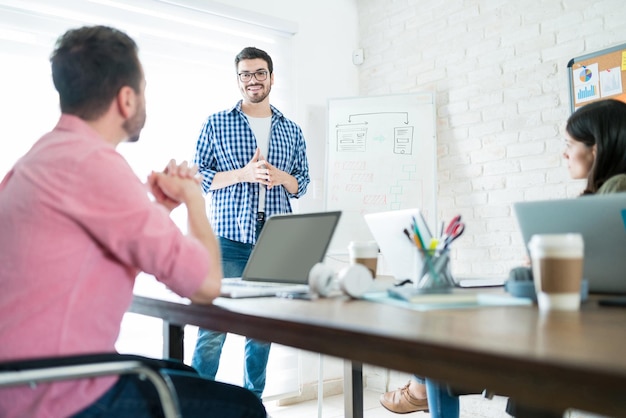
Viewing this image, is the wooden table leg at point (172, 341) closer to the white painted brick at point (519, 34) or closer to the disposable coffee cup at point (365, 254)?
the disposable coffee cup at point (365, 254)

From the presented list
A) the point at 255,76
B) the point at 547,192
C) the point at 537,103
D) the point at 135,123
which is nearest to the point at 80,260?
the point at 135,123

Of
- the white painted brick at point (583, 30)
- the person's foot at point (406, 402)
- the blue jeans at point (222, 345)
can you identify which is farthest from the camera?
the white painted brick at point (583, 30)

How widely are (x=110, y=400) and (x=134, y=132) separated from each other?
0.55 meters

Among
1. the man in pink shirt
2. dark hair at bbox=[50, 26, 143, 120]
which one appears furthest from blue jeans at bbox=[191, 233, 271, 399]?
dark hair at bbox=[50, 26, 143, 120]

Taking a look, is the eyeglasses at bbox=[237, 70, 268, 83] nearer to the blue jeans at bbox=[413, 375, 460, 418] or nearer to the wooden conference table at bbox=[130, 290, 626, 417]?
the blue jeans at bbox=[413, 375, 460, 418]

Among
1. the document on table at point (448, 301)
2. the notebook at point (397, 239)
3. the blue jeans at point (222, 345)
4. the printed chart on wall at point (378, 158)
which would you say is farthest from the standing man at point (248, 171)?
the document on table at point (448, 301)

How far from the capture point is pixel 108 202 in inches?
39.4

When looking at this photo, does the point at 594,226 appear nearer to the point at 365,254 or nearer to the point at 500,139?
the point at 365,254

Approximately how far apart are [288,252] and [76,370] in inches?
31.9

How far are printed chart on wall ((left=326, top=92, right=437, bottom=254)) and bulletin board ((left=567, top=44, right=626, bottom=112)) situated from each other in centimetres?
85

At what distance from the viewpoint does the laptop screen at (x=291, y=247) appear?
4.88 feet

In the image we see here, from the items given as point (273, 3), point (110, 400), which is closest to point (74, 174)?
point (110, 400)

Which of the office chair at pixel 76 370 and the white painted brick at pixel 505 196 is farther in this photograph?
the white painted brick at pixel 505 196

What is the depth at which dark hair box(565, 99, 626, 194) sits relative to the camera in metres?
1.78
